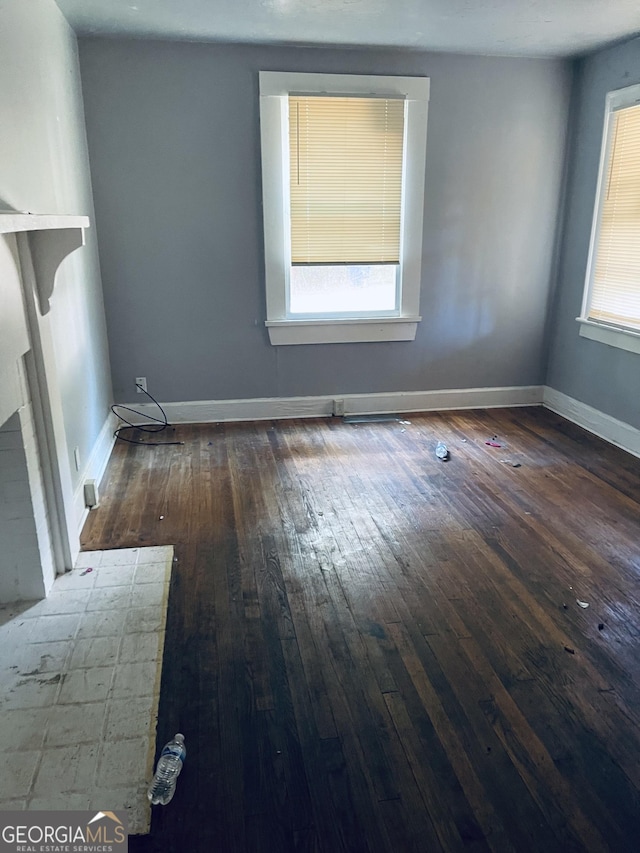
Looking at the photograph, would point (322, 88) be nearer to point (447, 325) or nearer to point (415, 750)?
point (447, 325)

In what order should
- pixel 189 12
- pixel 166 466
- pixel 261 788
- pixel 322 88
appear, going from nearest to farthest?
pixel 261 788 → pixel 189 12 → pixel 166 466 → pixel 322 88

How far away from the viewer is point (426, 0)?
3.06 metres

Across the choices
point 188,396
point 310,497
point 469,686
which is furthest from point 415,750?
point 188,396

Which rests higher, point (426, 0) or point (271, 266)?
point (426, 0)

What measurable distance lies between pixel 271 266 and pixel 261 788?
11.0ft

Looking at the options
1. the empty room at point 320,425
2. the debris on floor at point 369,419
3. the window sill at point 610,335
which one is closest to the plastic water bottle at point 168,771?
the empty room at point 320,425

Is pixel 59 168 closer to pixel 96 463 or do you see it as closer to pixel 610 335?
pixel 96 463

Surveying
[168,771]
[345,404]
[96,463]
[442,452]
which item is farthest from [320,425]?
[168,771]

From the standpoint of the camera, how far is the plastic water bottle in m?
1.60

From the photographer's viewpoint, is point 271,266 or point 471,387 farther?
point 471,387

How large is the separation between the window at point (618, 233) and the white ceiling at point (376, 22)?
475 mm

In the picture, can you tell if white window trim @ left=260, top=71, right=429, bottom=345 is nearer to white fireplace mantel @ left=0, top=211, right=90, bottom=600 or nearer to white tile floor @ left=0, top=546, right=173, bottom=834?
white fireplace mantel @ left=0, top=211, right=90, bottom=600

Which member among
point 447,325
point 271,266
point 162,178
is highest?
point 162,178

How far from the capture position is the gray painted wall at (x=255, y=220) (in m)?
3.93
